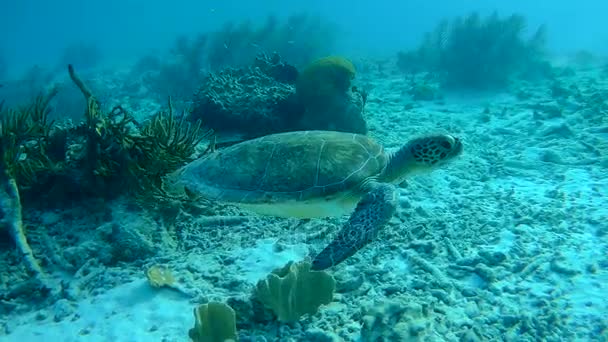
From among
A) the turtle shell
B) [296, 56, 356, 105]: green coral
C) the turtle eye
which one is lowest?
the turtle shell

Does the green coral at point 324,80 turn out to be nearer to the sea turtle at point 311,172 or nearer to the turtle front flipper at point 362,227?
the sea turtle at point 311,172

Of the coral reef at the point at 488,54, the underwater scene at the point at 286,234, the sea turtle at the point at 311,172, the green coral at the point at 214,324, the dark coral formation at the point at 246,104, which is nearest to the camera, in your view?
the green coral at the point at 214,324

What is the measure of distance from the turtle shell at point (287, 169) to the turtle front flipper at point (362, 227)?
0.37 meters

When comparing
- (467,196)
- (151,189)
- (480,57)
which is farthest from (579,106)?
(151,189)

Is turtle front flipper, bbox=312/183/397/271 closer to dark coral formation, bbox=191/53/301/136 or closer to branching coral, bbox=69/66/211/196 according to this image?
branching coral, bbox=69/66/211/196

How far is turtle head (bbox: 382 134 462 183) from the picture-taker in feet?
14.5

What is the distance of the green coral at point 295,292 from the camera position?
10.4 ft

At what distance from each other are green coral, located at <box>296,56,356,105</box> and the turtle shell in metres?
3.33

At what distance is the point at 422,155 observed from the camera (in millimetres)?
4516

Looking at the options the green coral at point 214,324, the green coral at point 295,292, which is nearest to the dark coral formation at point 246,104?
the green coral at point 295,292

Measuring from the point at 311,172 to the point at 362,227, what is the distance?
96cm

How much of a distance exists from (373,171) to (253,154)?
4.63 feet

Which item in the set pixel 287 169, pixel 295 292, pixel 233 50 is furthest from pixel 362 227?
pixel 233 50

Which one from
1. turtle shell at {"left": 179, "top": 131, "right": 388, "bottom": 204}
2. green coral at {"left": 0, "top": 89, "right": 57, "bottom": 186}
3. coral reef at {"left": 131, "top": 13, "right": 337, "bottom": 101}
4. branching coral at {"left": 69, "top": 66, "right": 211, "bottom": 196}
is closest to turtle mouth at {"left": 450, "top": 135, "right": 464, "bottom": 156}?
turtle shell at {"left": 179, "top": 131, "right": 388, "bottom": 204}
